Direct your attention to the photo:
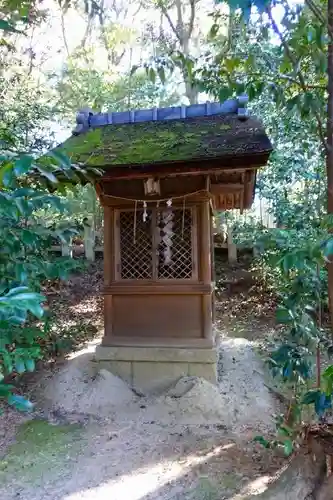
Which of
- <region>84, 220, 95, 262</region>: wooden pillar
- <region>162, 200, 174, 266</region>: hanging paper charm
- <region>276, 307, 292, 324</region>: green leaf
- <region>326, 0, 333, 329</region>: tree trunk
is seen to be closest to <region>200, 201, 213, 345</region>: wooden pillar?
<region>162, 200, 174, 266</region>: hanging paper charm

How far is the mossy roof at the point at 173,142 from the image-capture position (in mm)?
4160

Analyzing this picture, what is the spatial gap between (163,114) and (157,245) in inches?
75.2

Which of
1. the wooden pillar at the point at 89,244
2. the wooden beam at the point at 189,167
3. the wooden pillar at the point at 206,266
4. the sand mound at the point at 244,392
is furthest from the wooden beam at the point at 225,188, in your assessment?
the wooden pillar at the point at 89,244

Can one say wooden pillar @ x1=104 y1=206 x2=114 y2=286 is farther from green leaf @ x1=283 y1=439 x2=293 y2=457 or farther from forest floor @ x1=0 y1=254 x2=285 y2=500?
green leaf @ x1=283 y1=439 x2=293 y2=457

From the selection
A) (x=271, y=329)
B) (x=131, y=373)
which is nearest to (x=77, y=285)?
(x=271, y=329)

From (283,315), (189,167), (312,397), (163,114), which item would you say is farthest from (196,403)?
(163,114)

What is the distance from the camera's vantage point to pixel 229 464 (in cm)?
319

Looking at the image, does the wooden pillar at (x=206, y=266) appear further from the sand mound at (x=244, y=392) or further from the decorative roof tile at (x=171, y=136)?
the decorative roof tile at (x=171, y=136)

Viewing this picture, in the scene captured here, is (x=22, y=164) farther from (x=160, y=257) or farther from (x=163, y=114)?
(x=163, y=114)

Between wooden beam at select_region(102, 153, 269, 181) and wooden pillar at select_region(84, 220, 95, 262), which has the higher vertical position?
wooden beam at select_region(102, 153, 269, 181)

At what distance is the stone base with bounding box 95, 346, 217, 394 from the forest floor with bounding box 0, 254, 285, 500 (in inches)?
7.4

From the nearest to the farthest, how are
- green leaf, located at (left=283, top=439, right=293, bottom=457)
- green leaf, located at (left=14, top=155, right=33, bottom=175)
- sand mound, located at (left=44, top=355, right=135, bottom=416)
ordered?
green leaf, located at (left=14, top=155, right=33, bottom=175) < green leaf, located at (left=283, top=439, right=293, bottom=457) < sand mound, located at (left=44, top=355, right=135, bottom=416)

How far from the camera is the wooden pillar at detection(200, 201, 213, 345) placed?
472cm

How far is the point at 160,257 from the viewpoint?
4910mm
